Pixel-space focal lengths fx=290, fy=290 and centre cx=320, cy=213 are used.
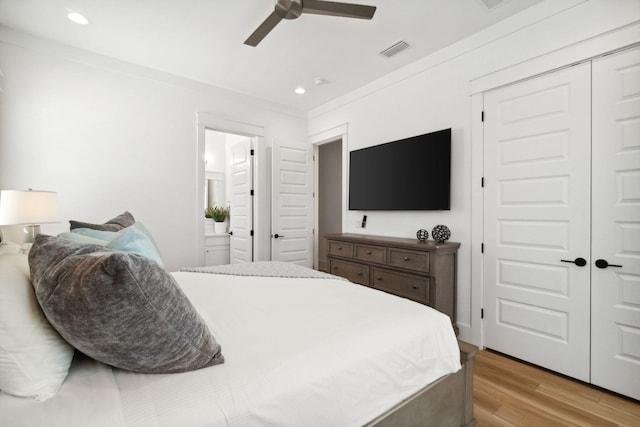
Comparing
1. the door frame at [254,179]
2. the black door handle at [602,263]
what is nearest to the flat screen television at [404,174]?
the black door handle at [602,263]

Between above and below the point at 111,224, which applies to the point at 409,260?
below

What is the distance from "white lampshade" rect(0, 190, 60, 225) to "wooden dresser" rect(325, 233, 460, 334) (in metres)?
2.68

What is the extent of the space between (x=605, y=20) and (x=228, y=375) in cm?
302

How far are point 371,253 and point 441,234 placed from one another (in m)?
0.72

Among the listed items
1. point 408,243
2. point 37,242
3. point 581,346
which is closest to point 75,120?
point 37,242

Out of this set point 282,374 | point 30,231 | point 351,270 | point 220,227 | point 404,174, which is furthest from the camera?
point 220,227

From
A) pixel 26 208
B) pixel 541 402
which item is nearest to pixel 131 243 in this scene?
pixel 26 208

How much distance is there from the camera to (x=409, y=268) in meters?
2.70

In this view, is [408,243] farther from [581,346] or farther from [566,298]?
[581,346]

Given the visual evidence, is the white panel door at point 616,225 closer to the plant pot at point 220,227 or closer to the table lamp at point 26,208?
the table lamp at point 26,208

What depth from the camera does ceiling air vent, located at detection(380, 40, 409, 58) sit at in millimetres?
2775

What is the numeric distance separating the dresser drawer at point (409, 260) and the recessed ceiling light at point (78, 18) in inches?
133

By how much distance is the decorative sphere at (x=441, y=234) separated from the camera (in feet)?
8.95

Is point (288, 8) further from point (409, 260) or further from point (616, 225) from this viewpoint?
point (616, 225)
